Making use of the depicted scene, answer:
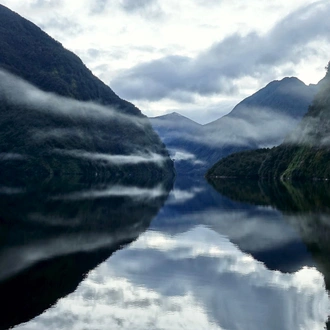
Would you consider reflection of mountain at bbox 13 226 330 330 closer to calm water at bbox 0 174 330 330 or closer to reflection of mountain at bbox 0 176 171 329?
calm water at bbox 0 174 330 330

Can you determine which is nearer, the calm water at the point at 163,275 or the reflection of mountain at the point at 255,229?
the calm water at the point at 163,275

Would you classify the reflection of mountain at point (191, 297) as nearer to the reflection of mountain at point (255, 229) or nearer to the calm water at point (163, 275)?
the calm water at point (163, 275)

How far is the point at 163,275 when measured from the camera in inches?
1454

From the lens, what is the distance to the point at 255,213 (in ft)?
275

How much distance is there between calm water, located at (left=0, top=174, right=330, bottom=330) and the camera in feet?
89.3

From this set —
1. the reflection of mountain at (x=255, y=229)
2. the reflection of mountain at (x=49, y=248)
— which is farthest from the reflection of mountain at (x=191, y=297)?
the reflection of mountain at (x=255, y=229)

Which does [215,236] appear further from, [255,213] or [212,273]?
[255,213]

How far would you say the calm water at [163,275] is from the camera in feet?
89.3

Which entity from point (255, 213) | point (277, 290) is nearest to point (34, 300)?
point (277, 290)

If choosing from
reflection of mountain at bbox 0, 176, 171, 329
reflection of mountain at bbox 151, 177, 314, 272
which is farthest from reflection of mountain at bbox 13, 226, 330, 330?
reflection of mountain at bbox 151, 177, 314, 272

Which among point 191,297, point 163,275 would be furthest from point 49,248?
point 191,297

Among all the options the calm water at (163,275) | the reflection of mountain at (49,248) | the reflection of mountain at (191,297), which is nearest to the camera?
the reflection of mountain at (191,297)

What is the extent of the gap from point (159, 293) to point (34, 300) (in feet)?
28.5

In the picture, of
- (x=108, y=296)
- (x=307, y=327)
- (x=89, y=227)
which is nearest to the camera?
(x=307, y=327)
